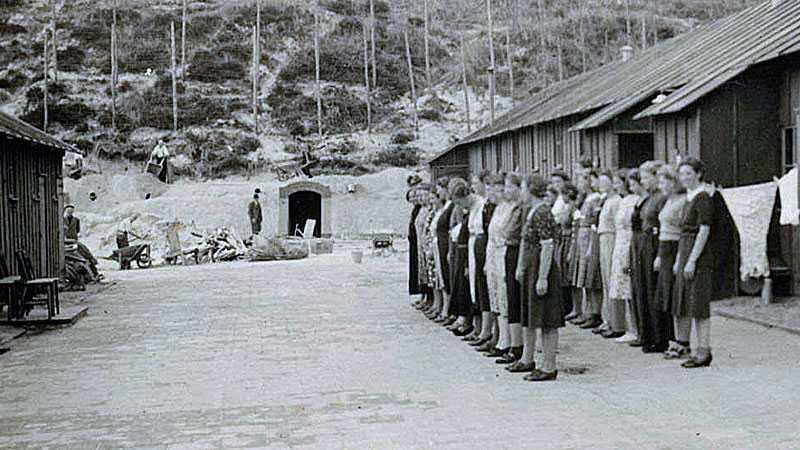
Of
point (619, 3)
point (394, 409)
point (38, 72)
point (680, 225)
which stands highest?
point (619, 3)

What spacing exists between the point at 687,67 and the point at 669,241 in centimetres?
801

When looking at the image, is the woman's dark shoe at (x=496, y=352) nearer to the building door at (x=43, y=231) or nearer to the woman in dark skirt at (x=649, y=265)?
the woman in dark skirt at (x=649, y=265)

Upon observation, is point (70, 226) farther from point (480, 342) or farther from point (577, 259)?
point (480, 342)

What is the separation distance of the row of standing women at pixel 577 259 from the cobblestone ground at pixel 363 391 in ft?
1.17

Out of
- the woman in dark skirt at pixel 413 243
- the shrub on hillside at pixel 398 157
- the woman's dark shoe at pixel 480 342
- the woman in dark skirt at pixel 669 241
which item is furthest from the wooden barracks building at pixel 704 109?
the shrub on hillside at pixel 398 157

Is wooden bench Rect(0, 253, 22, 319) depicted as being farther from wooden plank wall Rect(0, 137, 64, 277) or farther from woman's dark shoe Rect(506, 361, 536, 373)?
woman's dark shoe Rect(506, 361, 536, 373)

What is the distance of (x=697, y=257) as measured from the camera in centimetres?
849

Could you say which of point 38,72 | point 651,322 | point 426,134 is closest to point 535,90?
point 426,134

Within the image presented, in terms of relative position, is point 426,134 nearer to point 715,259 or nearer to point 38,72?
point 38,72

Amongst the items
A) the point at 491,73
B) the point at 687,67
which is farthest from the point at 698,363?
the point at 491,73

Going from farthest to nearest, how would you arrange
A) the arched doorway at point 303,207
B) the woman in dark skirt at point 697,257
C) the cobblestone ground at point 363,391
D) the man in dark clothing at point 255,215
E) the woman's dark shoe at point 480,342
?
the arched doorway at point 303,207, the man in dark clothing at point 255,215, the woman's dark shoe at point 480,342, the woman in dark skirt at point 697,257, the cobblestone ground at point 363,391

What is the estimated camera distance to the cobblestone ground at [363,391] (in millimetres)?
6344

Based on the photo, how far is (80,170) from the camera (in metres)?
40.8

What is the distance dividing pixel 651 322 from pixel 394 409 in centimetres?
341
